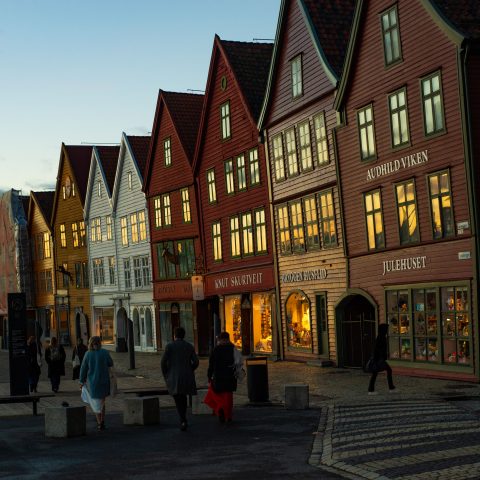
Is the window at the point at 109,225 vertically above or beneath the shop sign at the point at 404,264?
above

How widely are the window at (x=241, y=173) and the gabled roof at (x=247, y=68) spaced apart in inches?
83.4

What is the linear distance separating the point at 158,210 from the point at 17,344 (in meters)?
23.9

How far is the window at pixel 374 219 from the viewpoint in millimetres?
28645

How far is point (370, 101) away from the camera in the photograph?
28.9m

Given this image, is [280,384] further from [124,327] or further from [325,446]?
[124,327]

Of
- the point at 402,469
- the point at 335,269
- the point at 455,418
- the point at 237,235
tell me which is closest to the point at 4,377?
the point at 237,235

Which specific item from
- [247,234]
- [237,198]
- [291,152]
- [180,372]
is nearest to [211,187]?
[237,198]

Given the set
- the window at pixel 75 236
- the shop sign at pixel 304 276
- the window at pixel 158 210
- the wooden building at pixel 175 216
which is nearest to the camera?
the shop sign at pixel 304 276

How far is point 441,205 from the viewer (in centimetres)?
2548

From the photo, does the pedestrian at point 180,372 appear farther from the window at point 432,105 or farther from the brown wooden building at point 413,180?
the window at point 432,105

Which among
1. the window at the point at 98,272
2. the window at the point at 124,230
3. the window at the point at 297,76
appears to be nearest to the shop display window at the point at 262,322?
the window at the point at 297,76

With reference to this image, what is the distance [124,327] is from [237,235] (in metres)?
16.7

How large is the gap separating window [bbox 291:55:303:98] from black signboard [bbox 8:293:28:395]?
1327cm

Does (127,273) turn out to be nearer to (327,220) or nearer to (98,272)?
(98,272)
